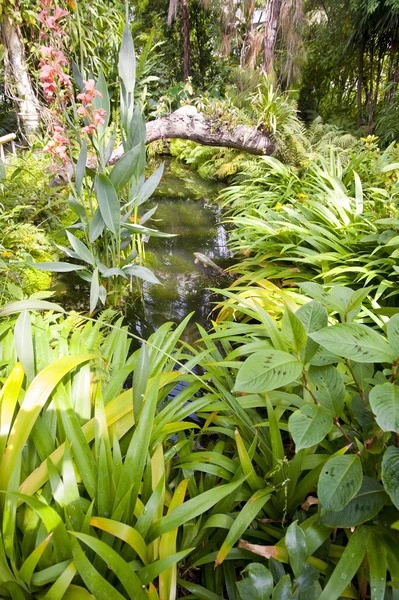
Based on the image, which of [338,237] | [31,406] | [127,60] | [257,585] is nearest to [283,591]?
[257,585]

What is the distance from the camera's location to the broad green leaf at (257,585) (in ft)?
1.86

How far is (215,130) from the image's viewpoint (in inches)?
157

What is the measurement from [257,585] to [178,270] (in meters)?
2.20

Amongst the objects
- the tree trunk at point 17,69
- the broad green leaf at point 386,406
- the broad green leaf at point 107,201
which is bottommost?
the broad green leaf at point 386,406

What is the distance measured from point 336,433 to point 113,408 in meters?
0.67

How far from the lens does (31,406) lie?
0.96 meters

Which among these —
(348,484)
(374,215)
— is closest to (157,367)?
(348,484)

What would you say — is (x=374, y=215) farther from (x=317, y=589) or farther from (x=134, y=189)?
(x=317, y=589)

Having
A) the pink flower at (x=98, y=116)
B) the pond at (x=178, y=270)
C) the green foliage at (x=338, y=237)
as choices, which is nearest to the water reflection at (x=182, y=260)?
the pond at (x=178, y=270)

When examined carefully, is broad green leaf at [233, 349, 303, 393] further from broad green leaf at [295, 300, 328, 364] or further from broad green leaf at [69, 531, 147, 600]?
broad green leaf at [69, 531, 147, 600]

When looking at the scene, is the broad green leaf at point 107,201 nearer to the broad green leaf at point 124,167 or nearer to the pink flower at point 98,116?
the broad green leaf at point 124,167

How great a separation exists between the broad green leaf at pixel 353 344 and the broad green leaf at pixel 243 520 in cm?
47

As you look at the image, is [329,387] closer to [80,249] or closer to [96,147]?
[80,249]

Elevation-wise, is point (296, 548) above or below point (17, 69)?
below
